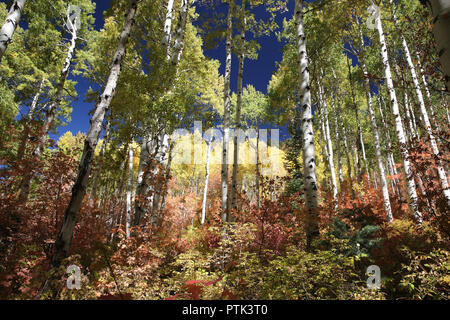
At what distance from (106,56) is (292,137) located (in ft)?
40.7

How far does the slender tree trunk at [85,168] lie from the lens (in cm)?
277

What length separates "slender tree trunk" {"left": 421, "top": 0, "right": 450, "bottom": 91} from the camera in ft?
3.49

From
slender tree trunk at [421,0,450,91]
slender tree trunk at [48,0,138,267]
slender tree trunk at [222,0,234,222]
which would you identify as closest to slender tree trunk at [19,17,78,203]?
slender tree trunk at [48,0,138,267]

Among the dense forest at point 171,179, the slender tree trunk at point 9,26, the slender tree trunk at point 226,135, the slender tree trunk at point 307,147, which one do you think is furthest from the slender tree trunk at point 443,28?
the slender tree trunk at point 226,135

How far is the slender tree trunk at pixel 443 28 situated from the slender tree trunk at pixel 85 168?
12.8 feet


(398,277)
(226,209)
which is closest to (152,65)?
(226,209)

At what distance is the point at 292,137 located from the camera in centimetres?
1455

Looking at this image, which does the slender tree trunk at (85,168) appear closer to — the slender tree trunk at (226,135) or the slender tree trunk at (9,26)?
the slender tree trunk at (9,26)

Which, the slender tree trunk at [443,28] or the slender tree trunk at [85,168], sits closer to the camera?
the slender tree trunk at [443,28]

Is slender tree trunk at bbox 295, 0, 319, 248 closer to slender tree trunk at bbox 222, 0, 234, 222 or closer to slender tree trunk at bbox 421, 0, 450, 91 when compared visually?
slender tree trunk at bbox 222, 0, 234, 222

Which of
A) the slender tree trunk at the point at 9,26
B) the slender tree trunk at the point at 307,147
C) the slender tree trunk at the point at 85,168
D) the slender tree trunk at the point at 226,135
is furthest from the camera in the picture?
the slender tree trunk at the point at 226,135

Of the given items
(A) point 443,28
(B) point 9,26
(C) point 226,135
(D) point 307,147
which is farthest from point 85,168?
(C) point 226,135

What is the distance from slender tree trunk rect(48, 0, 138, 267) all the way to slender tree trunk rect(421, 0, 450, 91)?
390 centimetres
